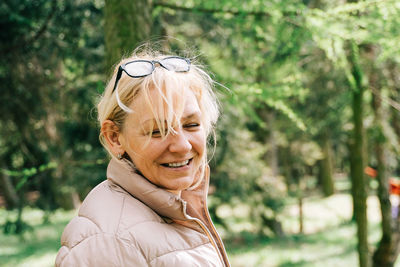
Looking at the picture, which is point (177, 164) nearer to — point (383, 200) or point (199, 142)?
point (199, 142)

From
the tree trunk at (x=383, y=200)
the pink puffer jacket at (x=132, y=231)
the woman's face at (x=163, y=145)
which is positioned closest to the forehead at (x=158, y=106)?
the woman's face at (x=163, y=145)

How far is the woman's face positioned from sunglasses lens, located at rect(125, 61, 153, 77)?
0.08m

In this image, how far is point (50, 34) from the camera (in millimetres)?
4879

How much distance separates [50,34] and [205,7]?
2510 mm

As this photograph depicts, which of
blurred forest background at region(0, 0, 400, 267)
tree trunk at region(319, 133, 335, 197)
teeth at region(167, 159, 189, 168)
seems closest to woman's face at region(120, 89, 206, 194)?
teeth at region(167, 159, 189, 168)

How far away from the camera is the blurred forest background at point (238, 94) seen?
2941mm

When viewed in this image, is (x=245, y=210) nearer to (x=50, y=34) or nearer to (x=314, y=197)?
(x=50, y=34)

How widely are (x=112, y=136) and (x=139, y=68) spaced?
0.29 m

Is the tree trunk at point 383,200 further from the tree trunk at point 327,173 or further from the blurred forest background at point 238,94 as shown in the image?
the tree trunk at point 327,173

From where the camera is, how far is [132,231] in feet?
3.97

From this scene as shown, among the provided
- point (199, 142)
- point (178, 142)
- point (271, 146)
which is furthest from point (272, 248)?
point (178, 142)

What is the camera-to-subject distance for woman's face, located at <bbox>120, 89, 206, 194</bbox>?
1.39 meters

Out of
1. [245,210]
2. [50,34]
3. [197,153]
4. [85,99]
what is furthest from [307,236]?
[197,153]

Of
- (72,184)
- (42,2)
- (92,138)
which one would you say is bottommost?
(72,184)
